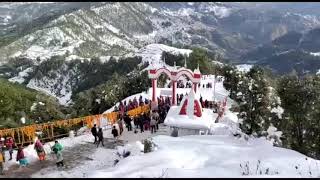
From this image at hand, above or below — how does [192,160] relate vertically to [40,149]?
below

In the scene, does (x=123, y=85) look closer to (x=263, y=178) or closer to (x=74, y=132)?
(x=74, y=132)

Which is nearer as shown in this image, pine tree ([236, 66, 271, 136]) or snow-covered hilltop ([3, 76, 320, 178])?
snow-covered hilltop ([3, 76, 320, 178])

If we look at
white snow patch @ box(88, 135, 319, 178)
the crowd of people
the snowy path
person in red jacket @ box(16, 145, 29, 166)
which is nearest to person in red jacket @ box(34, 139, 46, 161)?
the crowd of people

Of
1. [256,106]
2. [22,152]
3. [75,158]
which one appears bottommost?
[75,158]

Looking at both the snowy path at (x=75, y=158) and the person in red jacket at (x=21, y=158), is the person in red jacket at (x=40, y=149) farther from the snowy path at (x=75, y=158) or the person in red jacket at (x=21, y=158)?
the person in red jacket at (x=21, y=158)

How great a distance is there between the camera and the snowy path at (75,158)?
1010 inches

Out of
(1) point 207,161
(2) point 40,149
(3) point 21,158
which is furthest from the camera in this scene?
(2) point 40,149

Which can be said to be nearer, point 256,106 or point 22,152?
point 22,152

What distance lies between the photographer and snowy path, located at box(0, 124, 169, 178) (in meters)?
25.7

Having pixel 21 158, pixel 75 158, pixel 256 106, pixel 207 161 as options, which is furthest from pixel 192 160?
pixel 256 106

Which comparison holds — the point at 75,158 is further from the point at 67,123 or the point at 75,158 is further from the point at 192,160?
the point at 192,160

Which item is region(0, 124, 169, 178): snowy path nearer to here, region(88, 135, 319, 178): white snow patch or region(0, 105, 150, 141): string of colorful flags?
region(0, 105, 150, 141): string of colorful flags

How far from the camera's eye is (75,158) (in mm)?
28797

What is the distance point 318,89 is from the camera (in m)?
30.8
